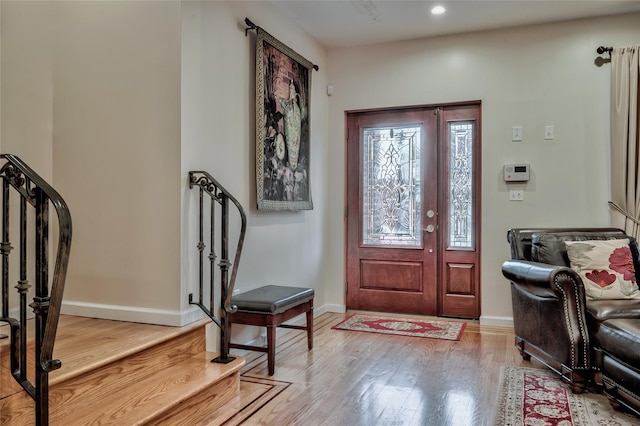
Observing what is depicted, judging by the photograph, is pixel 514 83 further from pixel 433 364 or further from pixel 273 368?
pixel 273 368

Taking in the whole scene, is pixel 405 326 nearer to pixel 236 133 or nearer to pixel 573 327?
pixel 573 327

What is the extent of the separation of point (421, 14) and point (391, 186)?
1.60 m

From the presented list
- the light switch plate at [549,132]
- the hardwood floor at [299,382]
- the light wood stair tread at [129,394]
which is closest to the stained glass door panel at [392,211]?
the light switch plate at [549,132]

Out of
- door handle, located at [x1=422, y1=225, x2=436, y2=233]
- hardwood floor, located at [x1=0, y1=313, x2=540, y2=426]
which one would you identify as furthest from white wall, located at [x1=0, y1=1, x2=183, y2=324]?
door handle, located at [x1=422, y1=225, x2=436, y2=233]

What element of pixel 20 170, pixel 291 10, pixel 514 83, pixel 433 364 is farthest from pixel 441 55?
pixel 20 170

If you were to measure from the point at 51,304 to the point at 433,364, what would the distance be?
2.46m

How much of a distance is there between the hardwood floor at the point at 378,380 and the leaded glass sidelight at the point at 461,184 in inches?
36.6

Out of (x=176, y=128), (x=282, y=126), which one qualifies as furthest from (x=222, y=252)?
(x=282, y=126)

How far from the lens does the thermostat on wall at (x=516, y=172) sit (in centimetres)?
430

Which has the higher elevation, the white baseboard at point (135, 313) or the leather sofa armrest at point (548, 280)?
the leather sofa armrest at point (548, 280)

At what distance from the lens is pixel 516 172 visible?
4324 mm

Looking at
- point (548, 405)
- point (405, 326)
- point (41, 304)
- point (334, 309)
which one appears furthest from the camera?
point (334, 309)

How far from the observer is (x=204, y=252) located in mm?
3086

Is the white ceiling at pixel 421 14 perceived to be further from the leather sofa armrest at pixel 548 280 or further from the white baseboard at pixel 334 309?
the white baseboard at pixel 334 309
